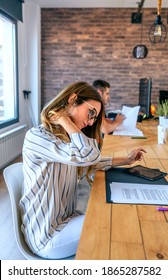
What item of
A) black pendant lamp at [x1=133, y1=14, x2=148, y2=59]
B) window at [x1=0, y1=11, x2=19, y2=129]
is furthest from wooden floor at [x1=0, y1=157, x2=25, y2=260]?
black pendant lamp at [x1=133, y1=14, x2=148, y2=59]

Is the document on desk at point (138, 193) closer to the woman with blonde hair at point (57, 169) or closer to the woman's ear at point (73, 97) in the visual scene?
the woman with blonde hair at point (57, 169)

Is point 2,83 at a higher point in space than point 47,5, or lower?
lower

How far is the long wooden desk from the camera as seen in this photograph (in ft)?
2.35

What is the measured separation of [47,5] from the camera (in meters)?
4.71

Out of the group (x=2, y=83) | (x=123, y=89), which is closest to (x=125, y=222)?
(x=2, y=83)

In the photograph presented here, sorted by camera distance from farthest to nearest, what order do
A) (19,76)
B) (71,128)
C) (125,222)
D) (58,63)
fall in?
1. (58,63)
2. (19,76)
3. (71,128)
4. (125,222)

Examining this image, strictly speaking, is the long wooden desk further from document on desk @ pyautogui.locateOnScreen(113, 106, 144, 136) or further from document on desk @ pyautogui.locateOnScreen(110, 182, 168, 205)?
document on desk @ pyautogui.locateOnScreen(113, 106, 144, 136)

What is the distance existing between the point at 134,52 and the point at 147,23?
1.83ft

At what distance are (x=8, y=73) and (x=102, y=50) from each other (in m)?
1.82

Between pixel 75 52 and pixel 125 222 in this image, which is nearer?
pixel 125 222

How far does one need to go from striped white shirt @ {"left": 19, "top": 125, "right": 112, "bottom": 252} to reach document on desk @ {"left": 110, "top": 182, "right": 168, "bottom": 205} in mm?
174

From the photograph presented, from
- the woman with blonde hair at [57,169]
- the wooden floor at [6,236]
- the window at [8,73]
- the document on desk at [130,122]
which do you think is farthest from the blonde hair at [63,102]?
the window at [8,73]

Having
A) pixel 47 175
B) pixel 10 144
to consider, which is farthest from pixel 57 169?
pixel 10 144
